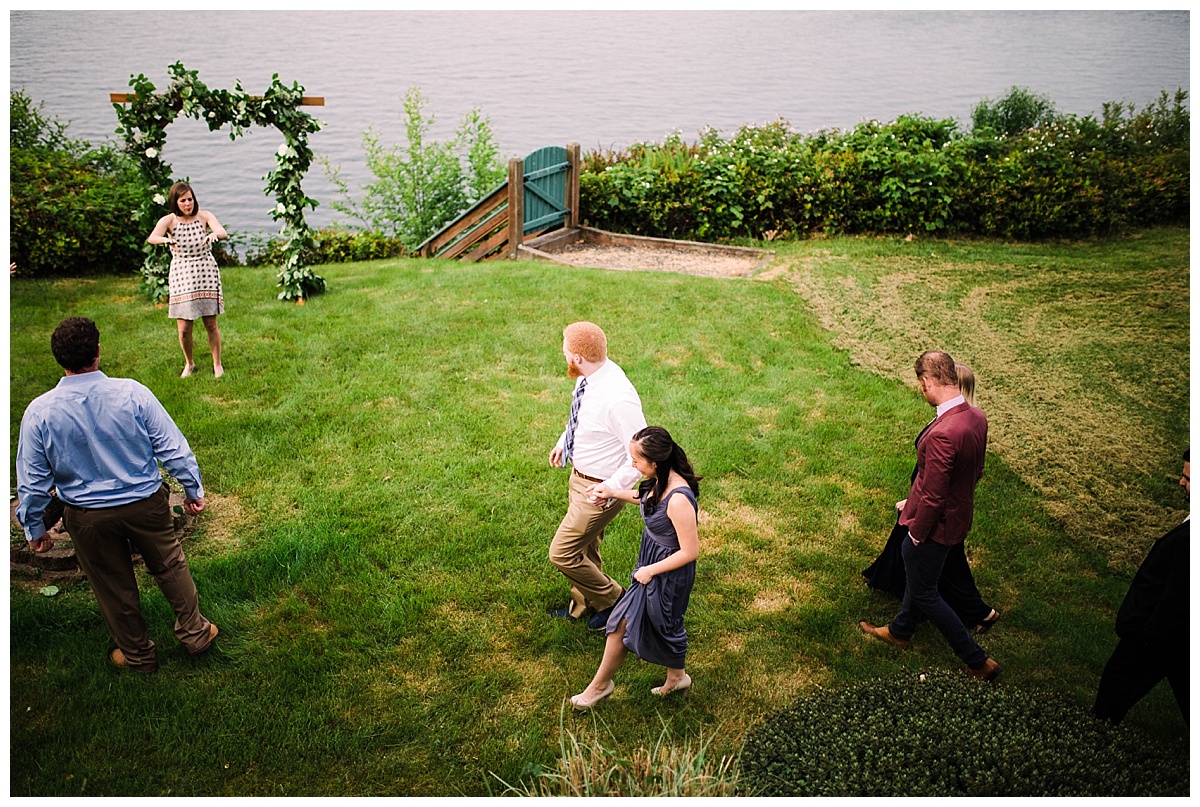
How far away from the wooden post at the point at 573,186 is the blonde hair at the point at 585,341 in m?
9.54

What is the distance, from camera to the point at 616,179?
13.8m

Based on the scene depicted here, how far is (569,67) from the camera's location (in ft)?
118

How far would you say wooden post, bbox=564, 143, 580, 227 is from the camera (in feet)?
43.4

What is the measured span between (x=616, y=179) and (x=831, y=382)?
6978 millimetres

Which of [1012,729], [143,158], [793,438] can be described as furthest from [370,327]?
[1012,729]

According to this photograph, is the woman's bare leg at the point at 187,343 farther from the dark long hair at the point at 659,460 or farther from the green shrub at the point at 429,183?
the green shrub at the point at 429,183

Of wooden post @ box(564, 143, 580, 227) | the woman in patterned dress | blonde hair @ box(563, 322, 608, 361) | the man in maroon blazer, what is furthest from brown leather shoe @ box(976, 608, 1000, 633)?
wooden post @ box(564, 143, 580, 227)

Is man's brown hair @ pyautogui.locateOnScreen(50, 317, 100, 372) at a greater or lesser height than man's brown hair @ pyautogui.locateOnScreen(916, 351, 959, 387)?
greater

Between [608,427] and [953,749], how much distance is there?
2.22 m

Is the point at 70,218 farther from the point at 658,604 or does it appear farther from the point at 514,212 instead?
the point at 658,604

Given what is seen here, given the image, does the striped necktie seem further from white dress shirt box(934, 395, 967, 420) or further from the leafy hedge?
the leafy hedge

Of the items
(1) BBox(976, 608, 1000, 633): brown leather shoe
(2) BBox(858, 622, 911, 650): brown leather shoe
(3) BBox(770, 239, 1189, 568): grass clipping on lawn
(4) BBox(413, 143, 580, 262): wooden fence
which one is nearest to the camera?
(2) BBox(858, 622, 911, 650): brown leather shoe

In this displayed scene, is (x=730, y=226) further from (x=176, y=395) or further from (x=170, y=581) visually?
(x=170, y=581)

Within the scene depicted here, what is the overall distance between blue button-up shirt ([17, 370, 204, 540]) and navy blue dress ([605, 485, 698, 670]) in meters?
2.58
